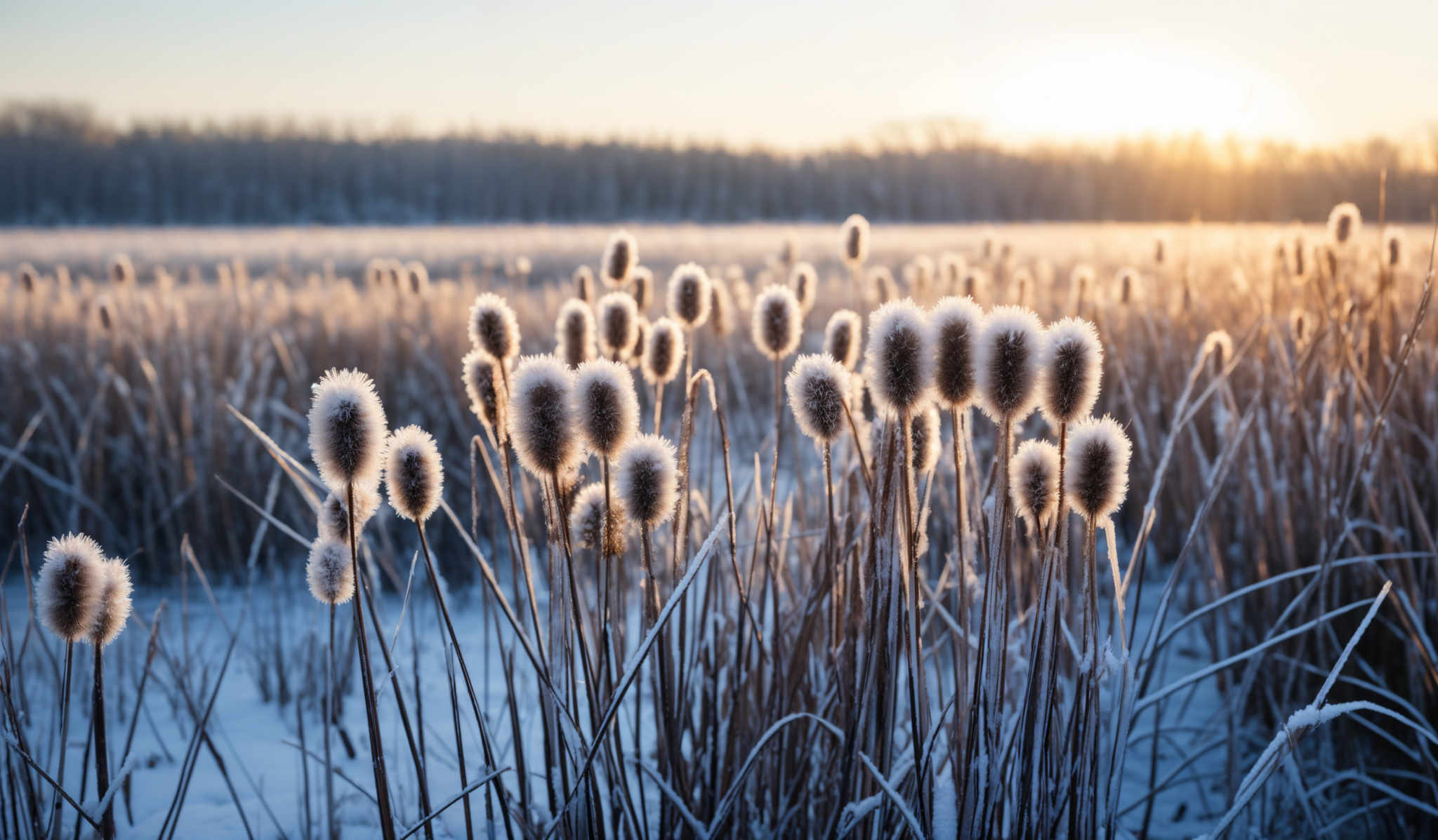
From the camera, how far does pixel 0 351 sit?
12.3 feet

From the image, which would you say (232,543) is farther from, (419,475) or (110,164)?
(110,164)

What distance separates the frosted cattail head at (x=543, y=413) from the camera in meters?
1.04

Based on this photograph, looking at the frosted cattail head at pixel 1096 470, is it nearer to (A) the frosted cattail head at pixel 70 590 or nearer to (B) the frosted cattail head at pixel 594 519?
A: (B) the frosted cattail head at pixel 594 519

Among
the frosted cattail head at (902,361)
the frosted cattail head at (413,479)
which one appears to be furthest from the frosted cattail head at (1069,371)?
the frosted cattail head at (413,479)

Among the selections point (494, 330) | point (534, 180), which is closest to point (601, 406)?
point (494, 330)

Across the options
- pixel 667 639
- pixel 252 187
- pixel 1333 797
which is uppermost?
pixel 252 187

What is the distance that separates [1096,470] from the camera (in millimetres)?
1037

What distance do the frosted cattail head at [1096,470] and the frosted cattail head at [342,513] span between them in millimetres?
837

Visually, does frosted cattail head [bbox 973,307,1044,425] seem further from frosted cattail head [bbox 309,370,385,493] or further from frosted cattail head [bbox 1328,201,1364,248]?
frosted cattail head [bbox 1328,201,1364,248]

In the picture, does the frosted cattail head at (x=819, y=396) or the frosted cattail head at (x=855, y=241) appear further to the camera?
the frosted cattail head at (x=855, y=241)

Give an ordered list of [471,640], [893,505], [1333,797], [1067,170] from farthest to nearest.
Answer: [1067,170] → [471,640] → [1333,797] → [893,505]

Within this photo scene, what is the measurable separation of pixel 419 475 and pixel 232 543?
2.33m

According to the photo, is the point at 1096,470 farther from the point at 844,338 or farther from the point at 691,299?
the point at 691,299

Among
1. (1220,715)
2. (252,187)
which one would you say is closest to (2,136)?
(252,187)
